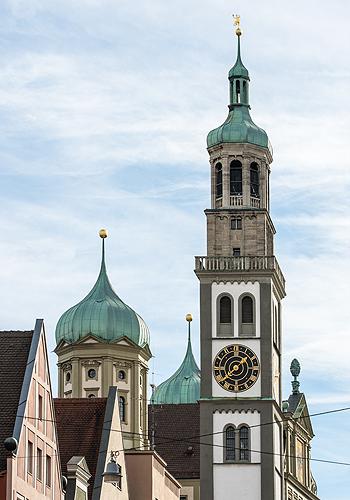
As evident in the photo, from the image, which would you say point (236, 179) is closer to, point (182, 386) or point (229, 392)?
point (229, 392)

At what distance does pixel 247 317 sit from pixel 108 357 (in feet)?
40.4

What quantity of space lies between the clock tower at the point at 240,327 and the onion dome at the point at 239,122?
7 cm

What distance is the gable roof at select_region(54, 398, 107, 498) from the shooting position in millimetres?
65875

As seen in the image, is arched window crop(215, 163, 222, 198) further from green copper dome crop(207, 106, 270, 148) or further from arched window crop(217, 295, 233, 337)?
arched window crop(217, 295, 233, 337)

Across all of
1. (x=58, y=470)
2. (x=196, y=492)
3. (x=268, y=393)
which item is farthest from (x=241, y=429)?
(x=58, y=470)

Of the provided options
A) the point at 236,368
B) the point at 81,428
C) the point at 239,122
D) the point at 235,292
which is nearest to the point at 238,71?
Result: the point at 239,122

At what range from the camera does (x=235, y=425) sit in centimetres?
9800

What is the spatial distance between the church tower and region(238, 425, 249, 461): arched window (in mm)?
8778

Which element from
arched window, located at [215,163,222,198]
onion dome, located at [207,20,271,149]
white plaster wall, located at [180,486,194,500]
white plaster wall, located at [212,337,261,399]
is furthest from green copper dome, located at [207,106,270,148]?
white plaster wall, located at [180,486,194,500]

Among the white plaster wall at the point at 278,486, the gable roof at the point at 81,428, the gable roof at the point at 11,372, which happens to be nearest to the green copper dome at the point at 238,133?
the white plaster wall at the point at 278,486

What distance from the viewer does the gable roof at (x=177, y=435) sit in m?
109

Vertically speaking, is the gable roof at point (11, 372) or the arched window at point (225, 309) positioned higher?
the arched window at point (225, 309)

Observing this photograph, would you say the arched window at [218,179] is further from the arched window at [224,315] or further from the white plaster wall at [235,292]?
the arched window at [224,315]

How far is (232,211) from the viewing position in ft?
335
